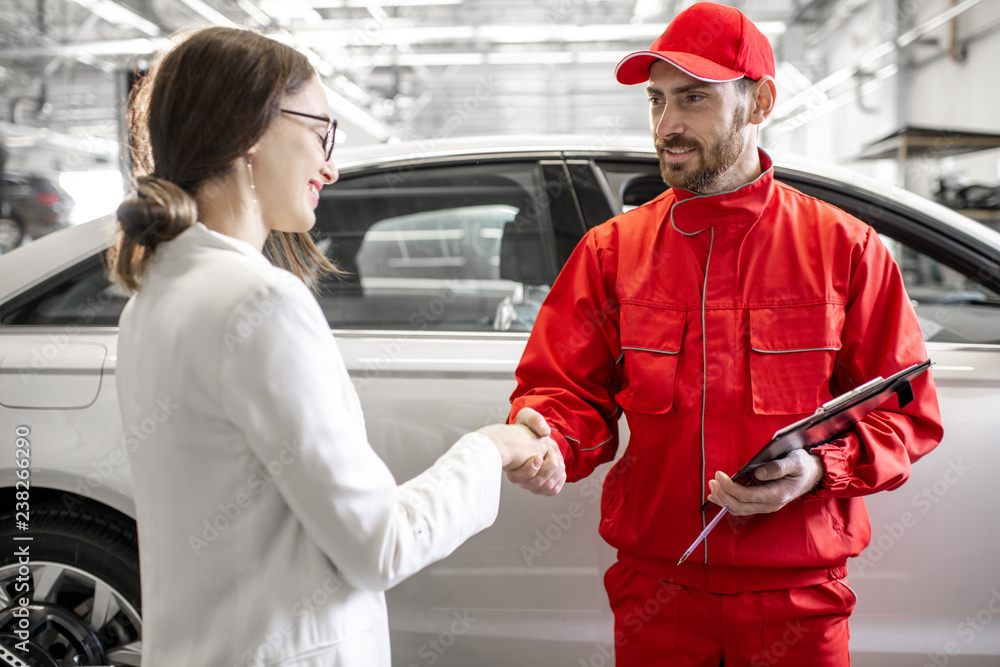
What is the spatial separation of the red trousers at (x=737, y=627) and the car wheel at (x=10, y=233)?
8.88 metres

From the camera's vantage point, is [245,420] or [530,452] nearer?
[245,420]

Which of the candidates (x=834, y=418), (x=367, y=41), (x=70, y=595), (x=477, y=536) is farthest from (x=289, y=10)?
(x=834, y=418)

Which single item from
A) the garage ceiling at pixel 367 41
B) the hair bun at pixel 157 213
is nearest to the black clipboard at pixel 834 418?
the hair bun at pixel 157 213

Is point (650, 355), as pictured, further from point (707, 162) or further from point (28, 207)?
point (28, 207)

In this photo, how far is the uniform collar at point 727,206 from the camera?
4.36 feet

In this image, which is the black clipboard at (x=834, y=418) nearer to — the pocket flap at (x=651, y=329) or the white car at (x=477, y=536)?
the pocket flap at (x=651, y=329)

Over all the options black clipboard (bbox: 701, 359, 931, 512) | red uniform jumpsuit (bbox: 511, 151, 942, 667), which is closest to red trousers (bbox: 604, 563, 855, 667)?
red uniform jumpsuit (bbox: 511, 151, 942, 667)

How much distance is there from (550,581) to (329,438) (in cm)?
123

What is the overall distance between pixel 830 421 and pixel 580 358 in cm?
47

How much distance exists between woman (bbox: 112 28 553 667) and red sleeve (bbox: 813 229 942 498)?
0.63m

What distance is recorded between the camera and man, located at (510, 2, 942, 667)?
1262 millimetres

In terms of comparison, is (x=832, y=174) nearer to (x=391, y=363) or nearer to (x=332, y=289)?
(x=391, y=363)

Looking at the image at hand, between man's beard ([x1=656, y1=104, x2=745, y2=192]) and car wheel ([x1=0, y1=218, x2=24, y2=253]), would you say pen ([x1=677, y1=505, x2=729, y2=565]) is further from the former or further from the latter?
car wheel ([x1=0, y1=218, x2=24, y2=253])

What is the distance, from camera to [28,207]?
8789 mm
